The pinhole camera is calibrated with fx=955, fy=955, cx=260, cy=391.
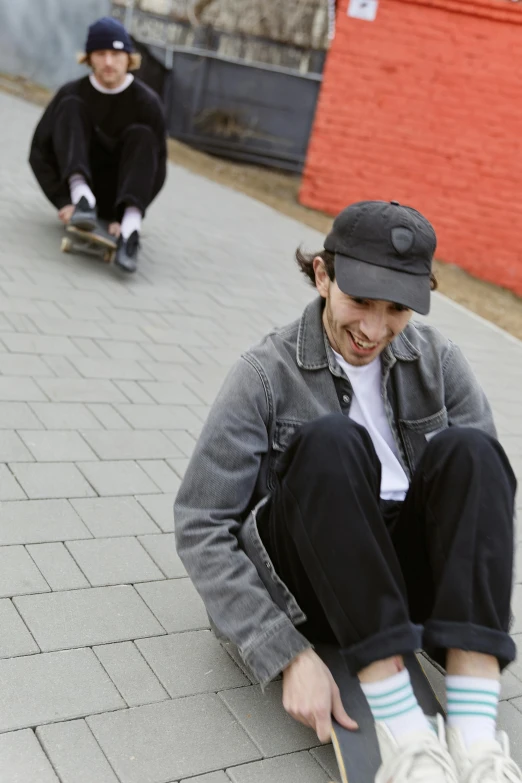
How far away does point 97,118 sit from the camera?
6.00m

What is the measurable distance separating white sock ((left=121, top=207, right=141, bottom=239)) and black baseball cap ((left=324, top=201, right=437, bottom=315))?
3.91 metres

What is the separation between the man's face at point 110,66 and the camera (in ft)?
18.7

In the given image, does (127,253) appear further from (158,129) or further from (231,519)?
(231,519)

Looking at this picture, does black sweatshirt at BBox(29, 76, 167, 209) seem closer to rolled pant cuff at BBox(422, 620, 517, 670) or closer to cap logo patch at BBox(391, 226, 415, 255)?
cap logo patch at BBox(391, 226, 415, 255)

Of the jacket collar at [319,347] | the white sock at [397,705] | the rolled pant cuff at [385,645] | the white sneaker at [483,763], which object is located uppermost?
the jacket collar at [319,347]

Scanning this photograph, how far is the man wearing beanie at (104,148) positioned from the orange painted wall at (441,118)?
498 centimetres

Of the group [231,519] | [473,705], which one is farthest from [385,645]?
[231,519]

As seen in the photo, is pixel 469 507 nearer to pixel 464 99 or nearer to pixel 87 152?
pixel 87 152

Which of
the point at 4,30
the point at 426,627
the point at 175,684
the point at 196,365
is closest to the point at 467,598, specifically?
the point at 426,627

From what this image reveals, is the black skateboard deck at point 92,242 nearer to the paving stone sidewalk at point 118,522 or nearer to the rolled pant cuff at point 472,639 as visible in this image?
the paving stone sidewalk at point 118,522

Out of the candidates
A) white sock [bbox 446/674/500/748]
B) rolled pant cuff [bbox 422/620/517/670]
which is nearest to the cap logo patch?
rolled pant cuff [bbox 422/620/517/670]

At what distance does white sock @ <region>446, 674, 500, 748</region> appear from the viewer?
6.33 feet

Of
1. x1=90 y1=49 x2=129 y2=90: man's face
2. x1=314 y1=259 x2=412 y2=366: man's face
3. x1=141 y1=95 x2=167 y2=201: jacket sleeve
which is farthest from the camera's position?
x1=141 y1=95 x2=167 y2=201: jacket sleeve

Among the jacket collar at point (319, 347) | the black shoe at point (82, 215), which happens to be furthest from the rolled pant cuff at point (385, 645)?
the black shoe at point (82, 215)
